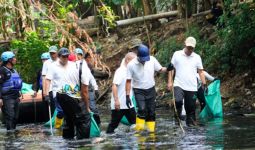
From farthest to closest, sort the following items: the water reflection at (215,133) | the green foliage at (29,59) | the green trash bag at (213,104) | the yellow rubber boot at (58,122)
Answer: the green foliage at (29,59) < the green trash bag at (213,104) < the yellow rubber boot at (58,122) < the water reflection at (215,133)

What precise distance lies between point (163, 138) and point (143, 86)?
4.41 ft

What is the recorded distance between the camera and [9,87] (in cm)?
1508

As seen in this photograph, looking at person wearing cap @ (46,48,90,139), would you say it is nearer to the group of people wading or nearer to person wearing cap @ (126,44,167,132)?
the group of people wading

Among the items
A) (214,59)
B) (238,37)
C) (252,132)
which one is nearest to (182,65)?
(252,132)

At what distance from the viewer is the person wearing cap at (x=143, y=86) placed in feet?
42.8

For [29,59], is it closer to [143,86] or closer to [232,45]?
[232,45]

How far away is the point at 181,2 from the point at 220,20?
5778 mm

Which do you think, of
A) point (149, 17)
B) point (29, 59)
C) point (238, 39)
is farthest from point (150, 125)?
point (149, 17)

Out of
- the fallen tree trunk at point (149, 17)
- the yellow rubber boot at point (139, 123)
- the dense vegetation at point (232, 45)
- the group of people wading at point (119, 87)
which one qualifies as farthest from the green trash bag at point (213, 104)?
the fallen tree trunk at point (149, 17)

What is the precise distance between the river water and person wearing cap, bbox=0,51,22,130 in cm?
50

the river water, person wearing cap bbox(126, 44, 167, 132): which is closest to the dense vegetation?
the river water

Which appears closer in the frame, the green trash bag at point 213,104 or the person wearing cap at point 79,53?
the person wearing cap at point 79,53

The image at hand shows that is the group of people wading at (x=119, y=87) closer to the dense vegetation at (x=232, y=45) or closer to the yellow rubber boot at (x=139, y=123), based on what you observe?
the yellow rubber boot at (x=139, y=123)

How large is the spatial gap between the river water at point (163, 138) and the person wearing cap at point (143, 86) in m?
0.29
